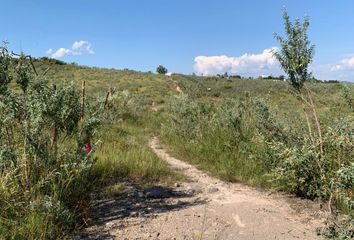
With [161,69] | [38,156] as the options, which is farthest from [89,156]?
[161,69]

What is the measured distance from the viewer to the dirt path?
4.67m

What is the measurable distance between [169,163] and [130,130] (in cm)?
505

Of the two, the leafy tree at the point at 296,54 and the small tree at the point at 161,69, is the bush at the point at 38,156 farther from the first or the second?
the small tree at the point at 161,69

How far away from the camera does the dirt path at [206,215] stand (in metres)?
4.67

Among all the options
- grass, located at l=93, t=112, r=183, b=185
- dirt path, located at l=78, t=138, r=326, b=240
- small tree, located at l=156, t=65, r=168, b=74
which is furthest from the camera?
small tree, located at l=156, t=65, r=168, b=74

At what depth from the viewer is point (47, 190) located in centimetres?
480

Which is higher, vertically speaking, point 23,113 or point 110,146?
point 23,113

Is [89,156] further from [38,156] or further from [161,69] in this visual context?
[161,69]

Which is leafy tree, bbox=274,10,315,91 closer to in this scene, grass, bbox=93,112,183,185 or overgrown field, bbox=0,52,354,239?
overgrown field, bbox=0,52,354,239

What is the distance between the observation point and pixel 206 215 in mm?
5168

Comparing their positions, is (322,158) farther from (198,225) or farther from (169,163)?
(169,163)

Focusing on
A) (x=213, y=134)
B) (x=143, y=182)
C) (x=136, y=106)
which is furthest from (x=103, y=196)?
(x=136, y=106)

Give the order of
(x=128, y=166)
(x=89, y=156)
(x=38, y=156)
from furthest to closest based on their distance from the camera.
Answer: (x=128, y=166), (x=89, y=156), (x=38, y=156)

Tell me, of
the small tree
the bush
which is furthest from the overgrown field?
the small tree
